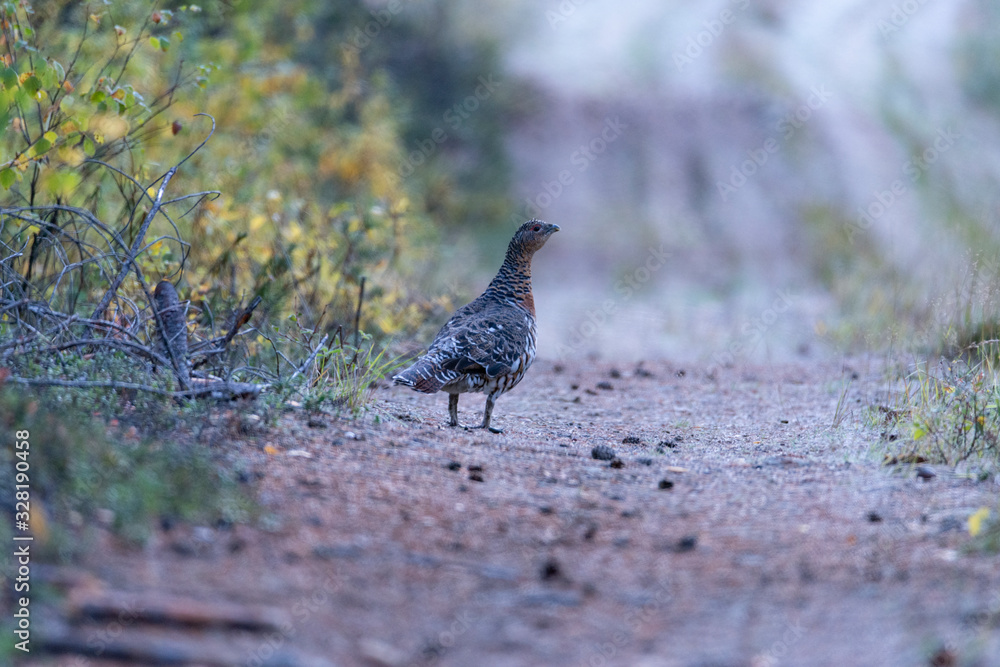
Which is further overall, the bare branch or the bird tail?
the bird tail

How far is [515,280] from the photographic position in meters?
7.10

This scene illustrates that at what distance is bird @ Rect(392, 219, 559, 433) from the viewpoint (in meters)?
5.98

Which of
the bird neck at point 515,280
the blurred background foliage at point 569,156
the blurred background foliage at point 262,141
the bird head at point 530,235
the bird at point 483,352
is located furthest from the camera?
the blurred background foliage at point 569,156

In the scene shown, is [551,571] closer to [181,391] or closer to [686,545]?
[686,545]

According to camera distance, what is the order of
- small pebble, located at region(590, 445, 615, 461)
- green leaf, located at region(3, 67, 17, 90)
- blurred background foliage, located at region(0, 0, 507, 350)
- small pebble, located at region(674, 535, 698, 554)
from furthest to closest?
blurred background foliage, located at region(0, 0, 507, 350) → small pebble, located at region(590, 445, 615, 461) → green leaf, located at region(3, 67, 17, 90) → small pebble, located at region(674, 535, 698, 554)

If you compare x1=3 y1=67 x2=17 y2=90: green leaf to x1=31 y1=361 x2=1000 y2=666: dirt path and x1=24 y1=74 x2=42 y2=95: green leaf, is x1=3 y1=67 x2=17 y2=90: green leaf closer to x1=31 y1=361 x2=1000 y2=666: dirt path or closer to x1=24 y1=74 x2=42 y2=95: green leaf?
x1=24 y1=74 x2=42 y2=95: green leaf

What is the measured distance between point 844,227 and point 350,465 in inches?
660

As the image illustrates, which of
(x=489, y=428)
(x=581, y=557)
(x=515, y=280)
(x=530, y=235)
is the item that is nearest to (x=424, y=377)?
(x=489, y=428)

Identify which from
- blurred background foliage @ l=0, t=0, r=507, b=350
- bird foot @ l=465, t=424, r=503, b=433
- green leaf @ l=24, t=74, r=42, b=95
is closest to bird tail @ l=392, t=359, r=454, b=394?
bird foot @ l=465, t=424, r=503, b=433

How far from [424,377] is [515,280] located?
1.46 meters

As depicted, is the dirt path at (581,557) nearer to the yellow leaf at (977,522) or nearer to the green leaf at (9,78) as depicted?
the yellow leaf at (977,522)

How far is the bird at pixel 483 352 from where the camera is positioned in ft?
19.6

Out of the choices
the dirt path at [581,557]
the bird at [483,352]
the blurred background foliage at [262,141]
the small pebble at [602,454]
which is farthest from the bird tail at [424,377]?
the blurred background foliage at [262,141]

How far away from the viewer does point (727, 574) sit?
12.3ft
